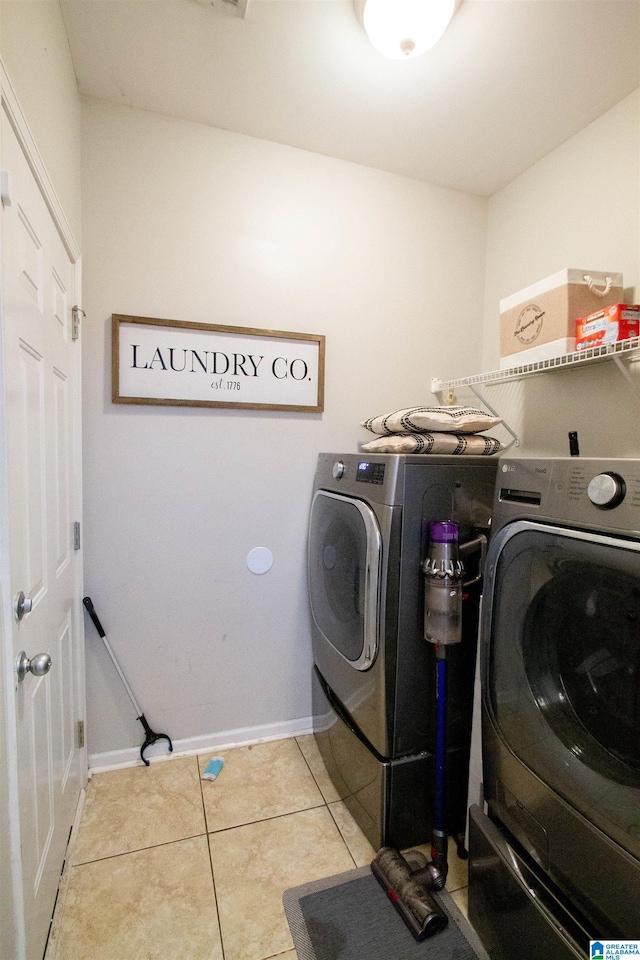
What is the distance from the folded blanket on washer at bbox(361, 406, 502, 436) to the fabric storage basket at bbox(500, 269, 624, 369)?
0.95 ft

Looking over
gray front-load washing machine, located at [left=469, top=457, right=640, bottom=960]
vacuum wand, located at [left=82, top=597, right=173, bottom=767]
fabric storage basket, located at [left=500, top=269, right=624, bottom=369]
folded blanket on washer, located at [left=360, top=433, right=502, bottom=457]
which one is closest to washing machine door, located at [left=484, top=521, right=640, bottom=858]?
gray front-load washing machine, located at [left=469, top=457, right=640, bottom=960]

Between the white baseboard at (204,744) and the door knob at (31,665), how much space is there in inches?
44.1

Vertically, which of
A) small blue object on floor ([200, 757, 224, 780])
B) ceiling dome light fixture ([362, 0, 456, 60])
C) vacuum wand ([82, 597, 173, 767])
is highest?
ceiling dome light fixture ([362, 0, 456, 60])

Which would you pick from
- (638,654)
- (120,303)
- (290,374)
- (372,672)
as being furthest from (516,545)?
(120,303)

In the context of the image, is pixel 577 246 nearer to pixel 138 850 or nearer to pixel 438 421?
pixel 438 421

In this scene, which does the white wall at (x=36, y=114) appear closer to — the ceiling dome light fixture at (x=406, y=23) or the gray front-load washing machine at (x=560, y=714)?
the ceiling dome light fixture at (x=406, y=23)

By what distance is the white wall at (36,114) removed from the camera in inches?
32.8

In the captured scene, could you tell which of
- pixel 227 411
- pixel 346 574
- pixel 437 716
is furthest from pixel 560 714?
pixel 227 411

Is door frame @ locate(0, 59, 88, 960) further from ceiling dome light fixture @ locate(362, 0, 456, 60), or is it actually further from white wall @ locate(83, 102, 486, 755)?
ceiling dome light fixture @ locate(362, 0, 456, 60)

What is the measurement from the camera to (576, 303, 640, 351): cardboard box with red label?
1.25m

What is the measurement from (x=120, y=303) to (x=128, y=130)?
2.16 feet

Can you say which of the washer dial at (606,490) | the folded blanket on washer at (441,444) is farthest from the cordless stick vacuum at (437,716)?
the washer dial at (606,490)

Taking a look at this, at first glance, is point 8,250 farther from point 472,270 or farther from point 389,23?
point 472,270

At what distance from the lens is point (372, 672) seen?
134 centimetres
